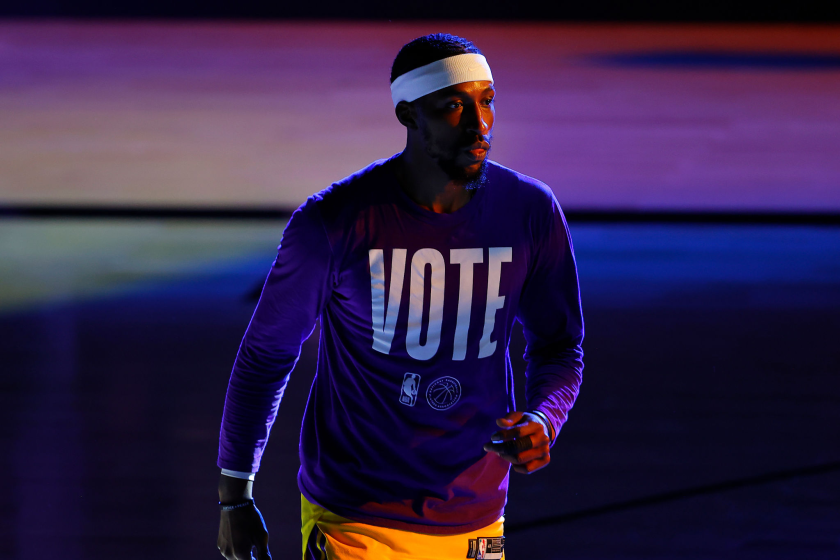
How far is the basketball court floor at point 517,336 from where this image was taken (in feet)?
7.70

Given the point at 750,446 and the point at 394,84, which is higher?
the point at 394,84

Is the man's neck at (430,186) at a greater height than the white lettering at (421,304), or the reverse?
the man's neck at (430,186)

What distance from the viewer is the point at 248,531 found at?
1.23 metres

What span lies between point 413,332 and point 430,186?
200mm

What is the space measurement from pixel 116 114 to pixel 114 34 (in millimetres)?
1280

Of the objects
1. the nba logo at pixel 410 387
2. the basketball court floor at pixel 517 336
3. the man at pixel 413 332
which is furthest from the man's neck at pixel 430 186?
the basketball court floor at pixel 517 336

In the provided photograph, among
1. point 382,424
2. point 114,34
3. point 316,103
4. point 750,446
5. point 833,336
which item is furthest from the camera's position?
point 114,34

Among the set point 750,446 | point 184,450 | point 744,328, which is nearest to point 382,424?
point 184,450

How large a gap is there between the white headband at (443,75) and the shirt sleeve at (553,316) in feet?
0.70

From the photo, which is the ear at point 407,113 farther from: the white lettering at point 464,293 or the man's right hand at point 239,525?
the man's right hand at point 239,525

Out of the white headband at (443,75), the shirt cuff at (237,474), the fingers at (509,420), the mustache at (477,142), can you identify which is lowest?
the shirt cuff at (237,474)

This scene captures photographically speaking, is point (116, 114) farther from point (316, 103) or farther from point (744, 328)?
point (744, 328)

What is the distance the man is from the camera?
45.3 inches

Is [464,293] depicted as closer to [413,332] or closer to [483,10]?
[413,332]
